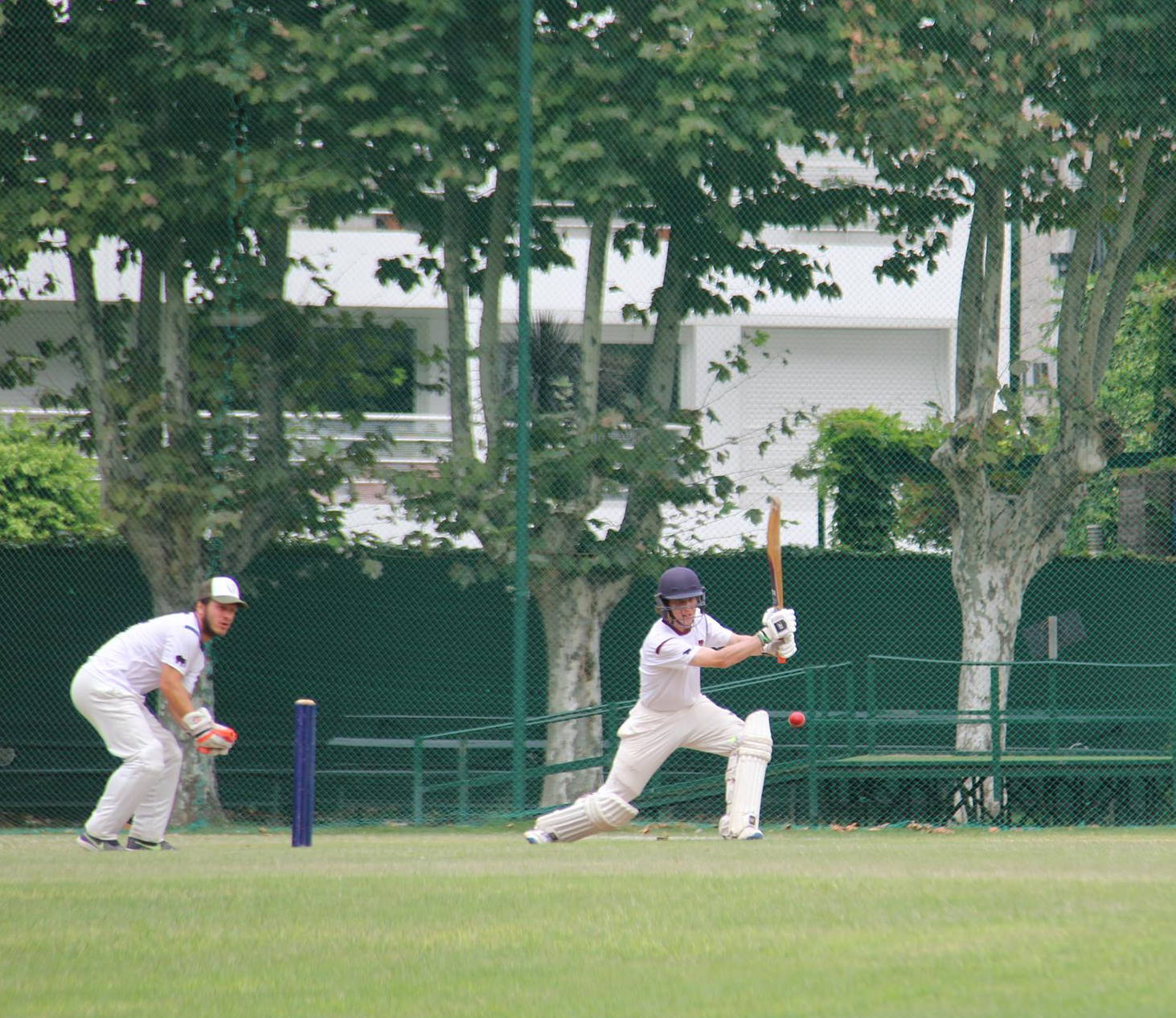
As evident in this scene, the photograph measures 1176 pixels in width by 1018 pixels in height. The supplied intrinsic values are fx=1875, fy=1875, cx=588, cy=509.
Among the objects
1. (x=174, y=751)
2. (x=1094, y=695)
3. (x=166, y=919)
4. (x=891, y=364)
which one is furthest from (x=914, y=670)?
(x=166, y=919)

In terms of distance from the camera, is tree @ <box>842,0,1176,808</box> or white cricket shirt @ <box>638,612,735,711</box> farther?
tree @ <box>842,0,1176,808</box>

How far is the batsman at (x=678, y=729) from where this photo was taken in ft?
33.8

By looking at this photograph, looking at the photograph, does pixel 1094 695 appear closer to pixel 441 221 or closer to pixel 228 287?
pixel 441 221

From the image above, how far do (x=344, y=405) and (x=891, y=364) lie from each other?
15.8ft

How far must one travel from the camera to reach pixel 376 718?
15609mm

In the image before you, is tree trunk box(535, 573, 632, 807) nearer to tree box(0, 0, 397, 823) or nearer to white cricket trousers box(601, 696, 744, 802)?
tree box(0, 0, 397, 823)

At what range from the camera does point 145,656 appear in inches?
425

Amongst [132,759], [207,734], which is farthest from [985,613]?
[132,759]

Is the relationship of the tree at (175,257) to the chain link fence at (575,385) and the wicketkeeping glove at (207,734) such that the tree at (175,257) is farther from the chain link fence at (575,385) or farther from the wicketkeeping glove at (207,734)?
the wicketkeeping glove at (207,734)

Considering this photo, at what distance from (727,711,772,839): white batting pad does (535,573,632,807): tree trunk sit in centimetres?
435

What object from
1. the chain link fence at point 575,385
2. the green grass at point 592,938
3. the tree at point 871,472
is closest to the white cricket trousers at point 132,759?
the green grass at point 592,938

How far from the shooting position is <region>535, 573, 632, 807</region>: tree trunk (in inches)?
590

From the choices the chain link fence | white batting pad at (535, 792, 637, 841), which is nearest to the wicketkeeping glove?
white batting pad at (535, 792, 637, 841)

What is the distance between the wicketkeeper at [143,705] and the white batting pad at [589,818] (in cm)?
198
